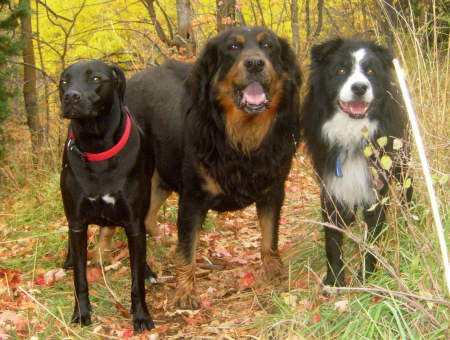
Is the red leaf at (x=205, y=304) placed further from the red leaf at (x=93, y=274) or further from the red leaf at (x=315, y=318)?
the red leaf at (x=315, y=318)

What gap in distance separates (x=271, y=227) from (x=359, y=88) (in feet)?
4.39

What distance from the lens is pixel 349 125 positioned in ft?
11.7

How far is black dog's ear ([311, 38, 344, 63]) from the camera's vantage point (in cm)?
360

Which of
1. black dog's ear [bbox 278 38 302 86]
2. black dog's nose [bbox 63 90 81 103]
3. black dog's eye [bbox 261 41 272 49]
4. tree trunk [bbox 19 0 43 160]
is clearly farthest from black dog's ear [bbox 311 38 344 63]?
tree trunk [bbox 19 0 43 160]

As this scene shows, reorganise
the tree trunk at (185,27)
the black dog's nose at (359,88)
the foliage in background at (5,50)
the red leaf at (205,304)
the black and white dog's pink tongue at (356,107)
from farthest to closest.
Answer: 1. the foliage in background at (5,50)
2. the tree trunk at (185,27)
3. the red leaf at (205,304)
4. the black and white dog's pink tongue at (356,107)
5. the black dog's nose at (359,88)

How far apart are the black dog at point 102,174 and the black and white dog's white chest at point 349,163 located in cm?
130

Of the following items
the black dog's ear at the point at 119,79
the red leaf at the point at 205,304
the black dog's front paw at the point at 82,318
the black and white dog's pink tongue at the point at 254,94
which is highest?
the black dog's ear at the point at 119,79

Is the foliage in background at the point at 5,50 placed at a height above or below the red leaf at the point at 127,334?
above

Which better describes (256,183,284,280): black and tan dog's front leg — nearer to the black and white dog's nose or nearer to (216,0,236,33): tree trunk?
the black and white dog's nose

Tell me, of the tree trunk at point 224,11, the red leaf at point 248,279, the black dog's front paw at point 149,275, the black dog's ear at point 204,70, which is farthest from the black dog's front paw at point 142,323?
the tree trunk at point 224,11

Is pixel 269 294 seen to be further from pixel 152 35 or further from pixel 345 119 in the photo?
pixel 152 35

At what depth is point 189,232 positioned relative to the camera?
3947 mm

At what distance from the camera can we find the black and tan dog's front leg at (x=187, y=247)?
392 centimetres

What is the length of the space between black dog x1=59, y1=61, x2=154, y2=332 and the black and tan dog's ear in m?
0.52
